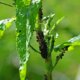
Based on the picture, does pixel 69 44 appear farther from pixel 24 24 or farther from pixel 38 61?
pixel 38 61

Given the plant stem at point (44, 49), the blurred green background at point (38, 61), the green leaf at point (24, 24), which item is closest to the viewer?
the green leaf at point (24, 24)

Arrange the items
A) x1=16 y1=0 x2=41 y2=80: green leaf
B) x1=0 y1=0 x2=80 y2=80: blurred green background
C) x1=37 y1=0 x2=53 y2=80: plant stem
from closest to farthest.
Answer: x1=16 y1=0 x2=41 y2=80: green leaf, x1=37 y1=0 x2=53 y2=80: plant stem, x1=0 y1=0 x2=80 y2=80: blurred green background

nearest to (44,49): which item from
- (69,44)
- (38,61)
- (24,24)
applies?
(69,44)

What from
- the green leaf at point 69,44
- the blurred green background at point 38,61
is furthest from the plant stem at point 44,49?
the blurred green background at point 38,61

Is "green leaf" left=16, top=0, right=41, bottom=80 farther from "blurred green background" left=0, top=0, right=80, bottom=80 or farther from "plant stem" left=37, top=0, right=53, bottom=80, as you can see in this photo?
"blurred green background" left=0, top=0, right=80, bottom=80

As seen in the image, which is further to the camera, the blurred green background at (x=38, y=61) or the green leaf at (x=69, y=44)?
the blurred green background at (x=38, y=61)

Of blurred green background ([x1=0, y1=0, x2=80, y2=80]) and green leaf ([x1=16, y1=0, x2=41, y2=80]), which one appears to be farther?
blurred green background ([x1=0, y1=0, x2=80, y2=80])

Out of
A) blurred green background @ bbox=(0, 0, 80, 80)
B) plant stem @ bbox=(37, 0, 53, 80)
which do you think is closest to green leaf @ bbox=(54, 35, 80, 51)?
plant stem @ bbox=(37, 0, 53, 80)

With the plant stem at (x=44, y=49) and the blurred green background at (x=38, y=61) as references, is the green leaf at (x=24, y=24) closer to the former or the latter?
the plant stem at (x=44, y=49)

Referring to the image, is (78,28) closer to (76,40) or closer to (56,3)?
(56,3)

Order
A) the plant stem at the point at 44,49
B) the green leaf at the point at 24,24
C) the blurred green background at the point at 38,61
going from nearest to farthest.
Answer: the green leaf at the point at 24,24 < the plant stem at the point at 44,49 < the blurred green background at the point at 38,61

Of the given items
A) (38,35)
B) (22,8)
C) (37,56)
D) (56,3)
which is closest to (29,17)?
(22,8)
